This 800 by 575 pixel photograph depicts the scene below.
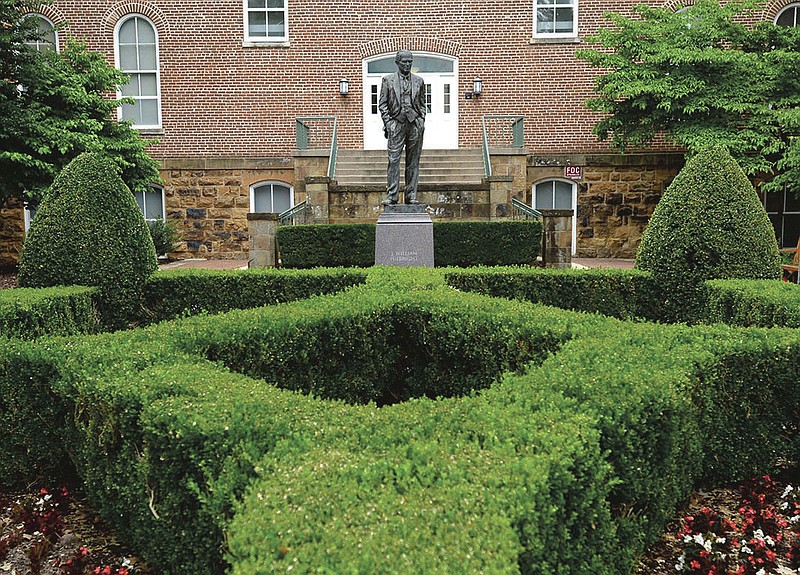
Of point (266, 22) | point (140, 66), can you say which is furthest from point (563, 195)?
point (140, 66)

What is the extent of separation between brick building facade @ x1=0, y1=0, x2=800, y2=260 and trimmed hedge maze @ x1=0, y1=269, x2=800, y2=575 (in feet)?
40.7

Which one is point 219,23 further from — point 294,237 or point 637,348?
point 637,348

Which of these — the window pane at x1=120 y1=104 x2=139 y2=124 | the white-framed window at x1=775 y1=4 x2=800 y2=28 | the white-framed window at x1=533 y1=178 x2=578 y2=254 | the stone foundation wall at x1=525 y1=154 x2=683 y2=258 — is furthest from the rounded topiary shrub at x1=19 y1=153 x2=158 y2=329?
the white-framed window at x1=775 y1=4 x2=800 y2=28

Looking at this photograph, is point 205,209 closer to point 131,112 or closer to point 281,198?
point 281,198

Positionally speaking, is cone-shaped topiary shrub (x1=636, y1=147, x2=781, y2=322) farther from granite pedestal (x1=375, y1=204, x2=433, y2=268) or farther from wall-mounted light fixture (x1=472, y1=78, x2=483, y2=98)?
wall-mounted light fixture (x1=472, y1=78, x2=483, y2=98)

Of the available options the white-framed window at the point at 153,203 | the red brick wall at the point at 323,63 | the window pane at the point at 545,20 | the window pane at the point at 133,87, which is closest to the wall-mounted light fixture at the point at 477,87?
the red brick wall at the point at 323,63

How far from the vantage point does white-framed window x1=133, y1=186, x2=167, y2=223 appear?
16.8 m

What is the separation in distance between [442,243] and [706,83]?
22.2 ft

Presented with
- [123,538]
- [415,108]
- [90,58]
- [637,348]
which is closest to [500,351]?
[637,348]

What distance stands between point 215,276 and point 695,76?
37.4 feet

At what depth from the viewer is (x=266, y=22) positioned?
16.9 meters

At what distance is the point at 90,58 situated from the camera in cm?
1230

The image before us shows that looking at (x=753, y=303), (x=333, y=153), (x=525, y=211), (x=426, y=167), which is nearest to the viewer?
(x=753, y=303)

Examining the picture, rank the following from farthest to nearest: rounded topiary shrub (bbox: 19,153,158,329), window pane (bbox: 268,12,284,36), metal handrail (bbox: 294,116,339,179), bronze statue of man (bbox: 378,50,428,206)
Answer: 1. window pane (bbox: 268,12,284,36)
2. metal handrail (bbox: 294,116,339,179)
3. bronze statue of man (bbox: 378,50,428,206)
4. rounded topiary shrub (bbox: 19,153,158,329)
